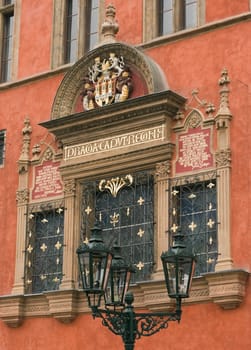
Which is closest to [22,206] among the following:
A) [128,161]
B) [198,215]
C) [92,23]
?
[128,161]

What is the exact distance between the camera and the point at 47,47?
20844 millimetres

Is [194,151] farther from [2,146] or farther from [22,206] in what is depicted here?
[2,146]

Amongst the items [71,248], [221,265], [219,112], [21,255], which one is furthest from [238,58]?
[21,255]

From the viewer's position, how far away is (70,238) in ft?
61.8

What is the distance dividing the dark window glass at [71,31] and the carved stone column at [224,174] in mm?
4525

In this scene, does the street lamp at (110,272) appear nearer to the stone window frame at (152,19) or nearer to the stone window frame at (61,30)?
the stone window frame at (152,19)

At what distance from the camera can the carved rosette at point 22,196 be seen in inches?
793

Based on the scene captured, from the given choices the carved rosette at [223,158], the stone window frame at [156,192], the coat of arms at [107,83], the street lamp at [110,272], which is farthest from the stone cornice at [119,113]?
the street lamp at [110,272]

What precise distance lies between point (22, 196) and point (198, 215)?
4777 mm

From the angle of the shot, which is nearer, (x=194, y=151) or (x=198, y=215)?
(x=198, y=215)

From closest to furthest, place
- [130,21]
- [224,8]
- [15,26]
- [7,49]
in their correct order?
[224,8] → [130,21] → [15,26] → [7,49]

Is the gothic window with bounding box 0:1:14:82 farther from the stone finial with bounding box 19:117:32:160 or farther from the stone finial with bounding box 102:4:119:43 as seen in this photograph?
the stone finial with bounding box 102:4:119:43

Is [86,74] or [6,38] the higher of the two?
[6,38]

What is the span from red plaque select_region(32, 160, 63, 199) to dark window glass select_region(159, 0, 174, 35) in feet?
12.2
